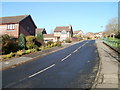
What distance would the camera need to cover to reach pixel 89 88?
6969mm

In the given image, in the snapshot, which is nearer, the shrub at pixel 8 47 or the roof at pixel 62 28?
the shrub at pixel 8 47

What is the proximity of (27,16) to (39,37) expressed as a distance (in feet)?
32.2

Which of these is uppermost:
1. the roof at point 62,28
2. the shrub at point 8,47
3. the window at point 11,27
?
the roof at point 62,28

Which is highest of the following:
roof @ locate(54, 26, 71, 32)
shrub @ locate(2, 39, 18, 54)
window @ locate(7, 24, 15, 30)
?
roof @ locate(54, 26, 71, 32)

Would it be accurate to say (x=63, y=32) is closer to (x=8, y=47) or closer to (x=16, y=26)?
(x=16, y=26)

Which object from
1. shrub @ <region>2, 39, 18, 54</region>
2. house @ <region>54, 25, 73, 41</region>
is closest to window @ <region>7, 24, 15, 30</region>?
shrub @ <region>2, 39, 18, 54</region>

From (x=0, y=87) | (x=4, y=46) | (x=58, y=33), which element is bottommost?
(x=0, y=87)

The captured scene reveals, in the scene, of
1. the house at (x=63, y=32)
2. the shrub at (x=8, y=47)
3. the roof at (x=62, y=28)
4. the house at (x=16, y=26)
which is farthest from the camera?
the roof at (x=62, y=28)

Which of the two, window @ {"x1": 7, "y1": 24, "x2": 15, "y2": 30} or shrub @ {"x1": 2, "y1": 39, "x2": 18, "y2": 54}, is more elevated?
window @ {"x1": 7, "y1": 24, "x2": 15, "y2": 30}

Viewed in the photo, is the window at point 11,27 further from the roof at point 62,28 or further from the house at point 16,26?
the roof at point 62,28

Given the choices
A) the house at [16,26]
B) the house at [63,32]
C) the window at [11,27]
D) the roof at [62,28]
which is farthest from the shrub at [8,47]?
the roof at [62,28]

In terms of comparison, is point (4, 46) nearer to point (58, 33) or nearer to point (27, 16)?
point (27, 16)

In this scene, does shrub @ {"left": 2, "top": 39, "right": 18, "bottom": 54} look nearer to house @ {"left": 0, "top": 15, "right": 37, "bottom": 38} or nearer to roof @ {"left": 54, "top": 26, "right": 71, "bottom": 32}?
house @ {"left": 0, "top": 15, "right": 37, "bottom": 38}

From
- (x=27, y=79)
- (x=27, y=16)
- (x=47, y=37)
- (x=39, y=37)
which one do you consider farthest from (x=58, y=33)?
(x=27, y=79)
